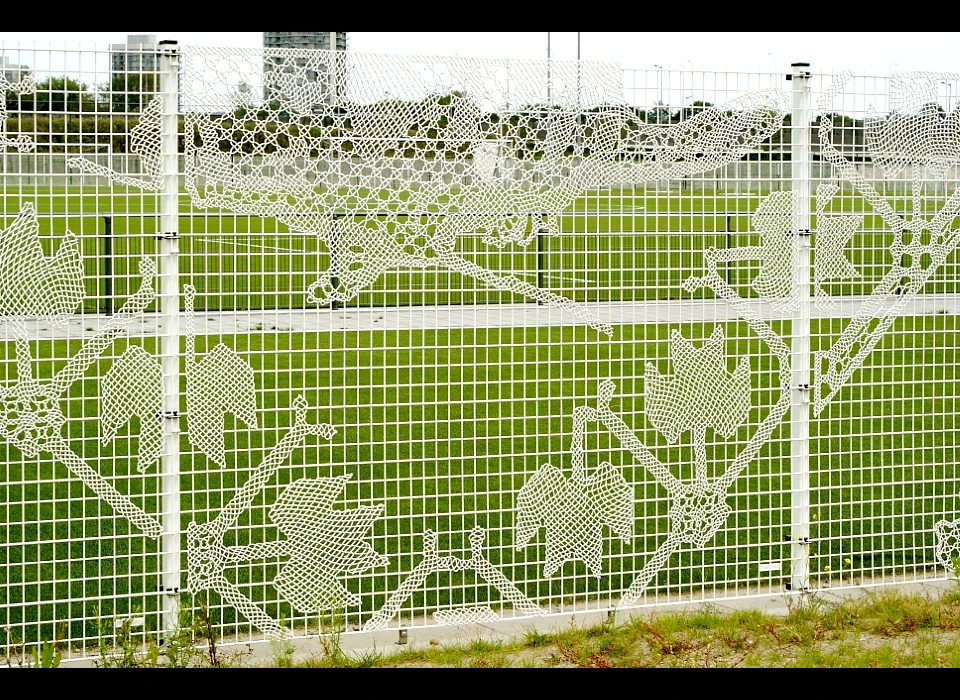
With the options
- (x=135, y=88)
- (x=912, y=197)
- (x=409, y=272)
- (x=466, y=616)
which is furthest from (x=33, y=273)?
(x=912, y=197)

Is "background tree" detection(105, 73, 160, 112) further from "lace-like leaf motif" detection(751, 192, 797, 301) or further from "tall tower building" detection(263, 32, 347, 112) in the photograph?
"lace-like leaf motif" detection(751, 192, 797, 301)

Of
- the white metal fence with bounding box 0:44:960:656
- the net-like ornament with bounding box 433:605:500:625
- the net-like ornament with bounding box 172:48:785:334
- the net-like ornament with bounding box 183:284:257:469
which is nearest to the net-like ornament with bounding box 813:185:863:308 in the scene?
the white metal fence with bounding box 0:44:960:656

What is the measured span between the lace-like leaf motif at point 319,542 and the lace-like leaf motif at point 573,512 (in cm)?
75

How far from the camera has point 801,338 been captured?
6012mm

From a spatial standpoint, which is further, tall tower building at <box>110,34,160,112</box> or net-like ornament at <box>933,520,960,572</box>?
net-like ornament at <box>933,520,960,572</box>

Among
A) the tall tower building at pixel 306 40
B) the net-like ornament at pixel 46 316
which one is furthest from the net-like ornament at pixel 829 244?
the net-like ornament at pixel 46 316

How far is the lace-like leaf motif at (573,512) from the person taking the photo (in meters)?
5.57

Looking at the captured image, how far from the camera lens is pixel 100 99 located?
4.96 meters

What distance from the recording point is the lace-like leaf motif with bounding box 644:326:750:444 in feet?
19.1

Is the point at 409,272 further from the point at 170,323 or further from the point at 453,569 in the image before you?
the point at 453,569

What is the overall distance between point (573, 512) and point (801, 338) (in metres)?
1.51

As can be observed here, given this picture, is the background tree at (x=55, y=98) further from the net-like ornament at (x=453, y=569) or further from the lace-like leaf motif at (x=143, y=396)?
the net-like ornament at (x=453, y=569)

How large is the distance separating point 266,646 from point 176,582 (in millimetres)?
486

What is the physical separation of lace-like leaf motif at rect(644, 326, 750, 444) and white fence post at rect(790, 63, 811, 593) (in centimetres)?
29
